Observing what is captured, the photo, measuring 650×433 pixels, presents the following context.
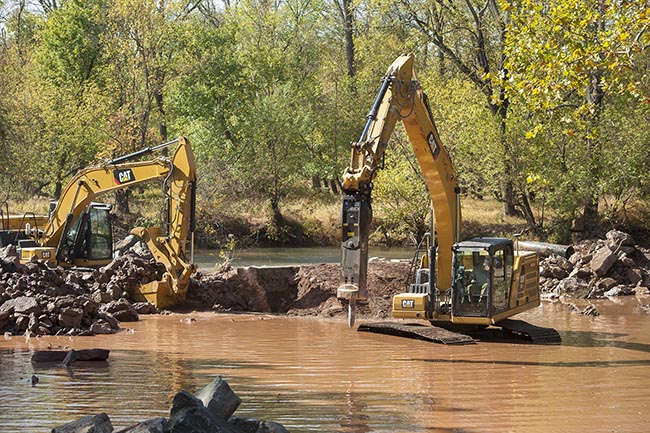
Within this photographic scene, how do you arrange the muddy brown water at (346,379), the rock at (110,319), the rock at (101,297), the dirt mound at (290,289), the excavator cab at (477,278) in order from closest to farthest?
the muddy brown water at (346,379), the excavator cab at (477,278), the rock at (110,319), the rock at (101,297), the dirt mound at (290,289)

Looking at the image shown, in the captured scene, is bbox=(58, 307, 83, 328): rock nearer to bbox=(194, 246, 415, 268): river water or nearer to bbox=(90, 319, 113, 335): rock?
bbox=(90, 319, 113, 335): rock

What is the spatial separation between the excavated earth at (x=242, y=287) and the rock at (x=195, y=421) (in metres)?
9.74

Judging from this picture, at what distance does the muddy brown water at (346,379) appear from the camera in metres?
9.87

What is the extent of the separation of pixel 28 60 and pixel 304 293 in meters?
39.0

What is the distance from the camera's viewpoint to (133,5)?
131ft

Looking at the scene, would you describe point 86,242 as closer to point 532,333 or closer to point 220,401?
point 532,333

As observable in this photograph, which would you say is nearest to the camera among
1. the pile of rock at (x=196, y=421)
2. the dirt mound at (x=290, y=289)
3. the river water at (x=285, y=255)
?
the pile of rock at (x=196, y=421)

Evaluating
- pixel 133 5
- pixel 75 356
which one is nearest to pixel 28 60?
pixel 133 5

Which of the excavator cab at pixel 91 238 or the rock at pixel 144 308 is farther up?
the excavator cab at pixel 91 238

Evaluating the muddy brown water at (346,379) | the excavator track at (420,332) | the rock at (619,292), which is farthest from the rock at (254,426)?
the rock at (619,292)

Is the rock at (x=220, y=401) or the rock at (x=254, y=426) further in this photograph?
the rock at (x=220, y=401)

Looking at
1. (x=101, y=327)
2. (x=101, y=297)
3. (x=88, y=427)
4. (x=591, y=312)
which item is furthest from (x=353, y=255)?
(x=591, y=312)

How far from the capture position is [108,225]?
23.7 m

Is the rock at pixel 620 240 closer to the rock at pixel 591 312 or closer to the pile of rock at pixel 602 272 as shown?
the pile of rock at pixel 602 272
